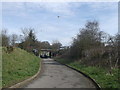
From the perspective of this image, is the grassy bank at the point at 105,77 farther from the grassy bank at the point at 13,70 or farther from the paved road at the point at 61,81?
the grassy bank at the point at 13,70

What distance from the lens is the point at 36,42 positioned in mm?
79500

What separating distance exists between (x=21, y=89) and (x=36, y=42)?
68.0 m

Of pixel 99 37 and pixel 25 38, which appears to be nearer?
pixel 99 37

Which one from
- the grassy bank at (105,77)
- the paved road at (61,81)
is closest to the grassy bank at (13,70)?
the paved road at (61,81)

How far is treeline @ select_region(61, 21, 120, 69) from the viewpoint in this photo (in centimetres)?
2445

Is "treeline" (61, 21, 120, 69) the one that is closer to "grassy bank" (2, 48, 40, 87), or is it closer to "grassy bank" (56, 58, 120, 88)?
"grassy bank" (56, 58, 120, 88)

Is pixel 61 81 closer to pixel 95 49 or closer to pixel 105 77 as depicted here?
pixel 105 77

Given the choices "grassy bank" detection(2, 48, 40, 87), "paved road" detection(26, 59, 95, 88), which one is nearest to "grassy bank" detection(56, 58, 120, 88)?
"paved road" detection(26, 59, 95, 88)

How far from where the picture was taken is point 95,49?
3300 cm

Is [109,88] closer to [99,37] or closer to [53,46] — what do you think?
[99,37]

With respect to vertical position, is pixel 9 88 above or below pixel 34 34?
below

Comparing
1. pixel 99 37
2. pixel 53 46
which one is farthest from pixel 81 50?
pixel 53 46

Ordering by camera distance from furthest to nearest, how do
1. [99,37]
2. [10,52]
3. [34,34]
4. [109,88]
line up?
[34,34], [99,37], [10,52], [109,88]

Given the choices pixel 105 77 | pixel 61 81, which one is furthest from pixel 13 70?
pixel 105 77
